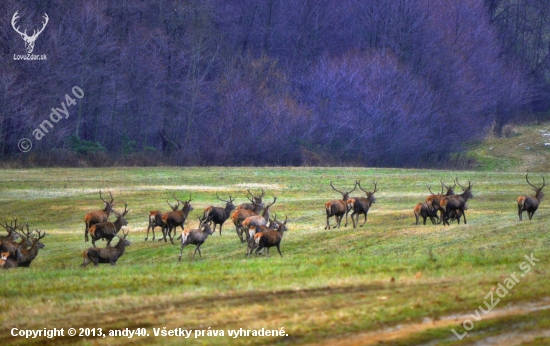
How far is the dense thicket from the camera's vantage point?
201 ft

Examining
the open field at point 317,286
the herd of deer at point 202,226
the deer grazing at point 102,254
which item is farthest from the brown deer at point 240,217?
the deer grazing at point 102,254

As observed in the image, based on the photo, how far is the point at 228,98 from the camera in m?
72.5

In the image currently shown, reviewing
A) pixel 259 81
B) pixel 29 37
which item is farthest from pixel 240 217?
pixel 259 81

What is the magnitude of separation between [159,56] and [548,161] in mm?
33465

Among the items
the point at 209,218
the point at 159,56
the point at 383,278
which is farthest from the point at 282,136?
the point at 383,278

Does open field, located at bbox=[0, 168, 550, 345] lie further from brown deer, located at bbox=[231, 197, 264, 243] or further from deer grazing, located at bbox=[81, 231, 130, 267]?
deer grazing, located at bbox=[81, 231, 130, 267]

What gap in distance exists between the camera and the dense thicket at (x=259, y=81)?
201ft

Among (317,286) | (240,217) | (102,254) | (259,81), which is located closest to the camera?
(317,286)

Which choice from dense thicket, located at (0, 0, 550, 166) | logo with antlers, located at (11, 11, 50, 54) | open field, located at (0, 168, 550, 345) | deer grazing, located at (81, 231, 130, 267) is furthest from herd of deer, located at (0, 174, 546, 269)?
logo with antlers, located at (11, 11, 50, 54)

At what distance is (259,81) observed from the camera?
77.4m

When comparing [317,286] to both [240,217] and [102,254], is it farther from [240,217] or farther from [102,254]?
[240,217]

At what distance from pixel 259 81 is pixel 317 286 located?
62.9 m

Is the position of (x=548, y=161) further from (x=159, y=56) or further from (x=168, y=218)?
(x=168, y=218)

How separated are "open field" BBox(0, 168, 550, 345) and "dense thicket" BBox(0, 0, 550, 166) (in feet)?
98.8
